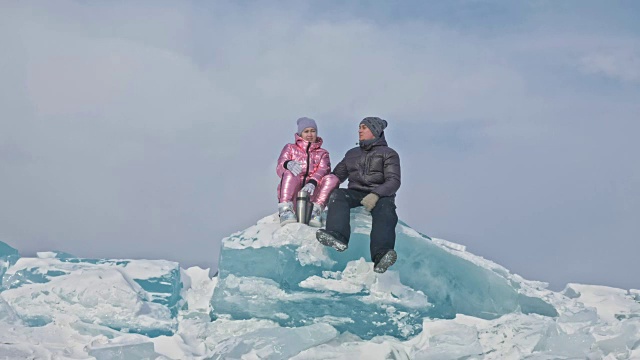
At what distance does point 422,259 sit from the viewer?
8.73 metres

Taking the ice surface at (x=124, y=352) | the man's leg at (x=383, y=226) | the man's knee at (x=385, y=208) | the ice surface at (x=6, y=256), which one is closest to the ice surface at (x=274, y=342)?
the ice surface at (x=124, y=352)

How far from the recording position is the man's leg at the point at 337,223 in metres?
8.15

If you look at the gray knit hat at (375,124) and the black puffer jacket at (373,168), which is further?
the gray knit hat at (375,124)

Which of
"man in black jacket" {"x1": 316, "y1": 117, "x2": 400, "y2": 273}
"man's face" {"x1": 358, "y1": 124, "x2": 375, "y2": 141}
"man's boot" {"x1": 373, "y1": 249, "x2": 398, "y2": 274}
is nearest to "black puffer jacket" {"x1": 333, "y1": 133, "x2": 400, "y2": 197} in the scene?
"man in black jacket" {"x1": 316, "y1": 117, "x2": 400, "y2": 273}

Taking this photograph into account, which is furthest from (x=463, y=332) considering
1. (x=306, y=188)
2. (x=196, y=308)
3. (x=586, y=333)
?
(x=196, y=308)

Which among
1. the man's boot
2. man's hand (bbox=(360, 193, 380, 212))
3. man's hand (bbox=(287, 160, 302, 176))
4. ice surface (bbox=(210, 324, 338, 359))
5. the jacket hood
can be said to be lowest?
ice surface (bbox=(210, 324, 338, 359))

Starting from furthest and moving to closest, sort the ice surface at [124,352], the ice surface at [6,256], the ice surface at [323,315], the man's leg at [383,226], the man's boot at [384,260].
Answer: the ice surface at [6,256]
the man's leg at [383,226]
the man's boot at [384,260]
the ice surface at [323,315]
the ice surface at [124,352]

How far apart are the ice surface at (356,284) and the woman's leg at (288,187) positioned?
40 cm

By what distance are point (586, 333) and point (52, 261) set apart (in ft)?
22.5

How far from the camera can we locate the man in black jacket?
8164 millimetres

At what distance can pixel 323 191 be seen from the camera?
888 centimetres

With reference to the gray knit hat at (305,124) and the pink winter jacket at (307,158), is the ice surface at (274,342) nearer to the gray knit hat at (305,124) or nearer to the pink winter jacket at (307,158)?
the pink winter jacket at (307,158)

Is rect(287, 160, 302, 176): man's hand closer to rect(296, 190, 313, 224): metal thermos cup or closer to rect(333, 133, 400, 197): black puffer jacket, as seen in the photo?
rect(296, 190, 313, 224): metal thermos cup

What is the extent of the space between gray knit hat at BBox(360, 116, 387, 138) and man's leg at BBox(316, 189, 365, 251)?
0.92 metres
